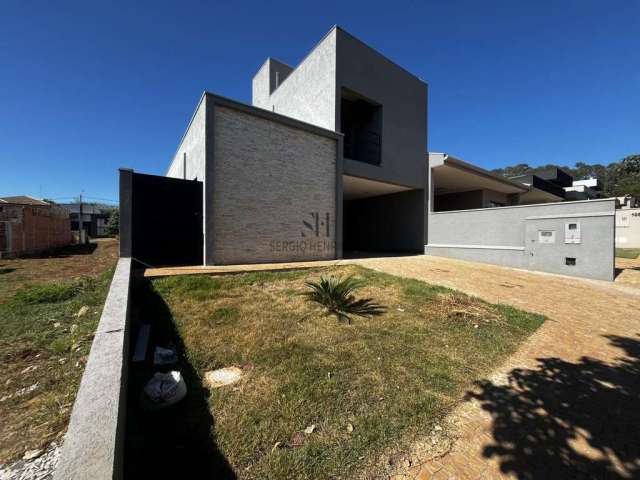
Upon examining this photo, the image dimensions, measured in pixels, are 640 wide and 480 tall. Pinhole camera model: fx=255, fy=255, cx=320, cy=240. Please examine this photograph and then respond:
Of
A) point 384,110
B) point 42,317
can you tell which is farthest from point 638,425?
point 384,110

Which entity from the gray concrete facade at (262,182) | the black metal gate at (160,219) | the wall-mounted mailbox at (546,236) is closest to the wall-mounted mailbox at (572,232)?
the wall-mounted mailbox at (546,236)

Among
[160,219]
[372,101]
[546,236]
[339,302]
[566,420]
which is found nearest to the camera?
[566,420]

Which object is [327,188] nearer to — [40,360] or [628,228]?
[40,360]

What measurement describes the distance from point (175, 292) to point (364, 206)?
15.3 meters

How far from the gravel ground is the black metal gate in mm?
7204

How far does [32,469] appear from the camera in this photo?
1420 millimetres

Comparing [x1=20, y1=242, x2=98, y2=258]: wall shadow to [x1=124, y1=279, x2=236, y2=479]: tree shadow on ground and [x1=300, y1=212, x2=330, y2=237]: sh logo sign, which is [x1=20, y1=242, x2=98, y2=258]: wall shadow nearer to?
[x1=300, y1=212, x2=330, y2=237]: sh logo sign

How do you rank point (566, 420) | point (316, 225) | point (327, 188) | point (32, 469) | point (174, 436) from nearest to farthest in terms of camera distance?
point (32, 469)
point (174, 436)
point (566, 420)
point (316, 225)
point (327, 188)

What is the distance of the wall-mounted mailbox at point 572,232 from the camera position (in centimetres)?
932

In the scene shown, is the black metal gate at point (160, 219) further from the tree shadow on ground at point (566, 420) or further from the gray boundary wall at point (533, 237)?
the gray boundary wall at point (533, 237)

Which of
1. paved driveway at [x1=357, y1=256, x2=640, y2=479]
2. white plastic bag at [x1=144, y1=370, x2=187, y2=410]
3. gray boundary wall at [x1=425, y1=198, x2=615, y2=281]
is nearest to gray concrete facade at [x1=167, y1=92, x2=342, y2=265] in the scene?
white plastic bag at [x1=144, y1=370, x2=187, y2=410]

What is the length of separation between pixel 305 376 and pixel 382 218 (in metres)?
15.5

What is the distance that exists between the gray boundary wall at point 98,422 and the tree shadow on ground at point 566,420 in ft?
8.24

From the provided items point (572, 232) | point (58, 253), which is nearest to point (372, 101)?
point (572, 232)
